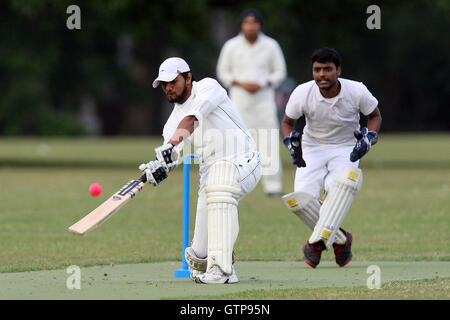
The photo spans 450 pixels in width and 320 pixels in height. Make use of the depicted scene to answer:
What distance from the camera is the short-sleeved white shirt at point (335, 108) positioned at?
852cm

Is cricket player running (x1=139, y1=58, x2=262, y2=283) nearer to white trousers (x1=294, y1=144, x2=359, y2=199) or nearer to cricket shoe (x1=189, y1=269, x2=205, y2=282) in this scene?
cricket shoe (x1=189, y1=269, x2=205, y2=282)

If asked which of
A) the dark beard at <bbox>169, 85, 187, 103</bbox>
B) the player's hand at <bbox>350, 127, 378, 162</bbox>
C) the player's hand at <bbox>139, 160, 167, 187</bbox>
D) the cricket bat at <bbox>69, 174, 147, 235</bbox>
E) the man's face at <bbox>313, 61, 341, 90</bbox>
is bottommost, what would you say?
the cricket bat at <bbox>69, 174, 147, 235</bbox>

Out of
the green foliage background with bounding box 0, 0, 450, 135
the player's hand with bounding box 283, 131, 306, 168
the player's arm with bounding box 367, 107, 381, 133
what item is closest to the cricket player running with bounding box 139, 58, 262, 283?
the player's hand with bounding box 283, 131, 306, 168

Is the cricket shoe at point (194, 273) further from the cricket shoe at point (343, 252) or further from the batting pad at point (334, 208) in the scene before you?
the cricket shoe at point (343, 252)

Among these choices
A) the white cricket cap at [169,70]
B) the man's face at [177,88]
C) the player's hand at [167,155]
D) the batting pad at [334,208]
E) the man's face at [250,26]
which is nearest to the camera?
the player's hand at [167,155]

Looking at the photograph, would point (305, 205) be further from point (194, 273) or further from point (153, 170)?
point (153, 170)

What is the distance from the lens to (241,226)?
1166cm

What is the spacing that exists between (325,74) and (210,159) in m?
1.16

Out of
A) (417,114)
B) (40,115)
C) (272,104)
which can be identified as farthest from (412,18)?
(272,104)

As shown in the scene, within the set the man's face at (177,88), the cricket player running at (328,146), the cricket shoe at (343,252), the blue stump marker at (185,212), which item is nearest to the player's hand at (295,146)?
the cricket player running at (328,146)

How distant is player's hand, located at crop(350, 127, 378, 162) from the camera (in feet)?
27.2

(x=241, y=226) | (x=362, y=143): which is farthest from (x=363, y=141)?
(x=241, y=226)

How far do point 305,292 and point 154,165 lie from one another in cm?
126

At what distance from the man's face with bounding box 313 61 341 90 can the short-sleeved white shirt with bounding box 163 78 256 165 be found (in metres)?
0.82
